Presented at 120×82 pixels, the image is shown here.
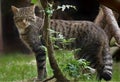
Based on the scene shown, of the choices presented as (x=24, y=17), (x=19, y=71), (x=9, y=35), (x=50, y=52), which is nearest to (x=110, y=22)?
(x=24, y=17)

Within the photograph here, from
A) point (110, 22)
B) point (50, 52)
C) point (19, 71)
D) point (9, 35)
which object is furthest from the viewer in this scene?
point (9, 35)

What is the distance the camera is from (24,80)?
289 cm

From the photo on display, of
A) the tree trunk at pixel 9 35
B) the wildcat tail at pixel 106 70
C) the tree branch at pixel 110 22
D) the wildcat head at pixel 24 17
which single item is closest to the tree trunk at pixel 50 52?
the tree branch at pixel 110 22

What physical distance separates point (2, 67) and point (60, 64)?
3.91 ft

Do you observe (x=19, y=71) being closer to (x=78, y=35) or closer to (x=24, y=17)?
(x=24, y=17)

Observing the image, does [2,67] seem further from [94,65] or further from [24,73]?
[94,65]

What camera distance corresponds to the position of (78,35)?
337cm

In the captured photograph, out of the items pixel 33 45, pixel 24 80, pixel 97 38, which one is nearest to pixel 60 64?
pixel 24 80

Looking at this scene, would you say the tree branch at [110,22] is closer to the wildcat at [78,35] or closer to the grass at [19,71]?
the wildcat at [78,35]

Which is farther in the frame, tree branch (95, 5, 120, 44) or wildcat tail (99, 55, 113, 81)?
wildcat tail (99, 55, 113, 81)

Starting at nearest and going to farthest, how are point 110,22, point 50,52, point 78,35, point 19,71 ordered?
point 50,52 → point 19,71 → point 110,22 → point 78,35

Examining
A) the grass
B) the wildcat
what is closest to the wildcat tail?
the wildcat

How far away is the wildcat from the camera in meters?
3.25

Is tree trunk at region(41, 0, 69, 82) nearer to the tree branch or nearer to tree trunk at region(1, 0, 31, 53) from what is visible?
the tree branch
